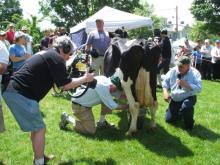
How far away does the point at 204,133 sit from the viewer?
7.12 meters

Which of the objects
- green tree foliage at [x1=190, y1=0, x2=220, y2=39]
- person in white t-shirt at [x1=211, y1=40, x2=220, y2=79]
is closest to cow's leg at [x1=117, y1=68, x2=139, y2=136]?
person in white t-shirt at [x1=211, y1=40, x2=220, y2=79]

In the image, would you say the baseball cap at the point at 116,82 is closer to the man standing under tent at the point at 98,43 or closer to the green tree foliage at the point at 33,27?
the man standing under tent at the point at 98,43

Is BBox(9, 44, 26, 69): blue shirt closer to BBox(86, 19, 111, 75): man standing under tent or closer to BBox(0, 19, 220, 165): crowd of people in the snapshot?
BBox(0, 19, 220, 165): crowd of people

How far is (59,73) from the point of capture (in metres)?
4.84

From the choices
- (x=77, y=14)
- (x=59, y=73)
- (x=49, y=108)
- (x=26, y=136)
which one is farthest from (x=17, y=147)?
(x=77, y=14)

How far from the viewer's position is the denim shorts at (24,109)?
16.2 feet

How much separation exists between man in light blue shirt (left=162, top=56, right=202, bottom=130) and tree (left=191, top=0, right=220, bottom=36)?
32220 millimetres

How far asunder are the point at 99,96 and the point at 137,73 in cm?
76

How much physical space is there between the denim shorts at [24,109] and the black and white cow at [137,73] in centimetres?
208

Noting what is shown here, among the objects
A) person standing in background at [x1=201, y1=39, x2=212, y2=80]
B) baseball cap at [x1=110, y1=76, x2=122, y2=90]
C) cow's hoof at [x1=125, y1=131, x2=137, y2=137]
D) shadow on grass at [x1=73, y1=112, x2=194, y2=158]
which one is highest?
baseball cap at [x1=110, y1=76, x2=122, y2=90]

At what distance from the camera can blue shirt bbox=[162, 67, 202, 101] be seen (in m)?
7.00

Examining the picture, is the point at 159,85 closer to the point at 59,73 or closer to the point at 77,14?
the point at 59,73

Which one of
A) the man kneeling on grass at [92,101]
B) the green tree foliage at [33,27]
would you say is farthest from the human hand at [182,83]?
the green tree foliage at [33,27]

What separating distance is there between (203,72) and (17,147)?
12.2 m
